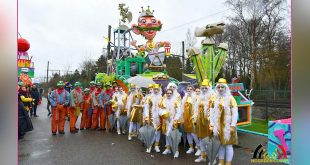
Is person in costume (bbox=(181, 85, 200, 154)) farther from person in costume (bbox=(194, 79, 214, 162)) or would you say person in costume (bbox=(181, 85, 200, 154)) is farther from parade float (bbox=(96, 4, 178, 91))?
parade float (bbox=(96, 4, 178, 91))

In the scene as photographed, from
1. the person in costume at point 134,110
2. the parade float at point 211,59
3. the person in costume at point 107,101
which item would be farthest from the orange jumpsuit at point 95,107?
the parade float at point 211,59

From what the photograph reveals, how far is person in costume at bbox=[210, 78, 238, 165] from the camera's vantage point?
457 cm

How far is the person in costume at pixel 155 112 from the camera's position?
6.07m

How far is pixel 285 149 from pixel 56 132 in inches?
258

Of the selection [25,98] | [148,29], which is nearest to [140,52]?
[148,29]

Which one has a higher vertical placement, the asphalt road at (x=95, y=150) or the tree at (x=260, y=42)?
the tree at (x=260, y=42)

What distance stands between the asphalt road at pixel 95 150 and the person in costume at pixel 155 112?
41cm

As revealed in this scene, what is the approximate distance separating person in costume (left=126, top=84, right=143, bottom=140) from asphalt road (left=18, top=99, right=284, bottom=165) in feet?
1.18

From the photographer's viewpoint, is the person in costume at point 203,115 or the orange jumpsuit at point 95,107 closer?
the person in costume at point 203,115

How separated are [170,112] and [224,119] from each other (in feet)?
4.80

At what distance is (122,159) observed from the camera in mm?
5707

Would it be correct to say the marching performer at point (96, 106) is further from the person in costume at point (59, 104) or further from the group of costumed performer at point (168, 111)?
the person in costume at point (59, 104)

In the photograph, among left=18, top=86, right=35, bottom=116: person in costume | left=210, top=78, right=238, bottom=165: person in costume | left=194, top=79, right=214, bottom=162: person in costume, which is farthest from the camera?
left=18, top=86, right=35, bottom=116: person in costume

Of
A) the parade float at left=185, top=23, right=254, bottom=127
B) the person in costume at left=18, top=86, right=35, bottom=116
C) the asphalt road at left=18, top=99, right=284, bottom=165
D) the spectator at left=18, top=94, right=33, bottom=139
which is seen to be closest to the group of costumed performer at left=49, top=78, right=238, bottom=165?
the asphalt road at left=18, top=99, right=284, bottom=165
